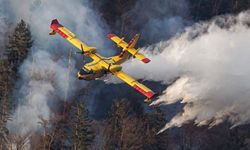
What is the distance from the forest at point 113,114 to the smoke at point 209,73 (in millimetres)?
7197

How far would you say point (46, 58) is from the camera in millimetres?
102188

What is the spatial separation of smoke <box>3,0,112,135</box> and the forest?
102 centimetres

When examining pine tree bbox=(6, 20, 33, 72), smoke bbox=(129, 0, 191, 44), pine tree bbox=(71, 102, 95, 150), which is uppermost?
smoke bbox=(129, 0, 191, 44)

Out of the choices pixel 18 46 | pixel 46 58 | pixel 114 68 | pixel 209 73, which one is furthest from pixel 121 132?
pixel 18 46

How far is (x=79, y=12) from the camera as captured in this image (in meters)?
108

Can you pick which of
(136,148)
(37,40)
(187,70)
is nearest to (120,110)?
(136,148)

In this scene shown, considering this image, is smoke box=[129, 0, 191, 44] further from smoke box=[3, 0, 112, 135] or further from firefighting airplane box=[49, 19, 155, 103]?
firefighting airplane box=[49, 19, 155, 103]

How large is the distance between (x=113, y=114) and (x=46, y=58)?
48.9 ft

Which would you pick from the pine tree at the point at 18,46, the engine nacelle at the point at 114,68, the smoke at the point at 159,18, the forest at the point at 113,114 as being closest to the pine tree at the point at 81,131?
the forest at the point at 113,114

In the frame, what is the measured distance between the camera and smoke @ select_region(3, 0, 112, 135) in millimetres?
98438

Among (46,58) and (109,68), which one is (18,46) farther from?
(109,68)

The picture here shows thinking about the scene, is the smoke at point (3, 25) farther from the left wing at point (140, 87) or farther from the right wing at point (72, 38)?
the left wing at point (140, 87)

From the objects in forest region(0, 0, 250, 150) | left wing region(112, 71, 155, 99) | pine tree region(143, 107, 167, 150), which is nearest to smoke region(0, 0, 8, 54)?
forest region(0, 0, 250, 150)

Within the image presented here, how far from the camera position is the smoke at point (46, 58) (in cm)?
9844
